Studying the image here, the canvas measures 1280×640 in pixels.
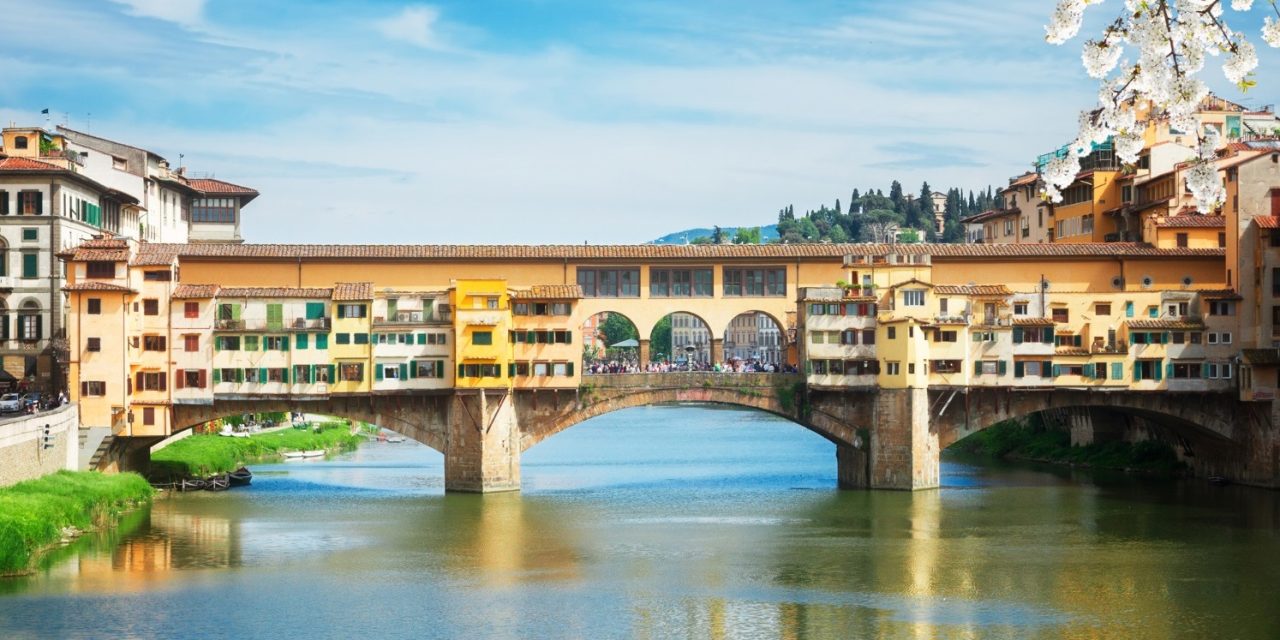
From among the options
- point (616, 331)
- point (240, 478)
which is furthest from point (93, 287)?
point (616, 331)

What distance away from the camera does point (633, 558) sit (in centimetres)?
4059

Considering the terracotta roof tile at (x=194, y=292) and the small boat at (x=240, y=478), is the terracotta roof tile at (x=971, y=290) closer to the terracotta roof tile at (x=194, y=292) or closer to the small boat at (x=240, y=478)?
the terracotta roof tile at (x=194, y=292)

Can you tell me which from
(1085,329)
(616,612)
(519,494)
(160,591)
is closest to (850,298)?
(1085,329)

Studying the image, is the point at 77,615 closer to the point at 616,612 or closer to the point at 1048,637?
the point at 616,612

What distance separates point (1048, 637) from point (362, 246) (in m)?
32.2

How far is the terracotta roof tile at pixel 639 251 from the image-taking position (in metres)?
56.7

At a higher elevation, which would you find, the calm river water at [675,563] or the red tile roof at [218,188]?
the red tile roof at [218,188]

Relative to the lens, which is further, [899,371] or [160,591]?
[899,371]

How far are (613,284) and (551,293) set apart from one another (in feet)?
15.5

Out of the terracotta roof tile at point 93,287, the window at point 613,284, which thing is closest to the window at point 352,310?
the terracotta roof tile at point 93,287

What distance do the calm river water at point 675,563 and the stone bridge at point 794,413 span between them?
1.41m

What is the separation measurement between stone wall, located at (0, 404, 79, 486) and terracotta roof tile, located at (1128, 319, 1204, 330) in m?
33.9

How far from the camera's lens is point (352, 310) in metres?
53.5


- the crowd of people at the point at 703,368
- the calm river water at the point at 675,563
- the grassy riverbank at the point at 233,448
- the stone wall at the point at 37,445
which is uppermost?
the crowd of people at the point at 703,368
